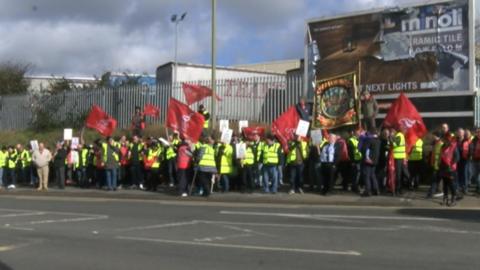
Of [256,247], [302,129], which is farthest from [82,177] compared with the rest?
[256,247]

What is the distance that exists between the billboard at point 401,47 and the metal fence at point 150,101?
2.09m

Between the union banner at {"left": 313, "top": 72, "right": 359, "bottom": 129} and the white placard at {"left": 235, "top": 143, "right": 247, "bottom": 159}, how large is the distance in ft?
13.5

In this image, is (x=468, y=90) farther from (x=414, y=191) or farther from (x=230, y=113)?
(x=230, y=113)

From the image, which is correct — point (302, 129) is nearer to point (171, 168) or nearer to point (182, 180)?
point (182, 180)

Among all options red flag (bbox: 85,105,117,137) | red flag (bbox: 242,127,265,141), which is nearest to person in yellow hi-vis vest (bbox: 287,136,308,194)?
red flag (bbox: 242,127,265,141)

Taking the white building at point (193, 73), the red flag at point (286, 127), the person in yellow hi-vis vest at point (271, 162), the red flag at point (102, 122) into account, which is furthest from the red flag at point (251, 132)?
the white building at point (193, 73)

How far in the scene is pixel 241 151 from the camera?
2280 cm

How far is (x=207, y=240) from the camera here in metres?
12.6

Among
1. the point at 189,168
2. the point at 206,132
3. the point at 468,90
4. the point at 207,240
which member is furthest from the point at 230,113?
the point at 207,240

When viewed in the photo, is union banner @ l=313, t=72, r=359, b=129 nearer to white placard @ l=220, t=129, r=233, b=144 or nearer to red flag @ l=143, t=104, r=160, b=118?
white placard @ l=220, t=129, r=233, b=144

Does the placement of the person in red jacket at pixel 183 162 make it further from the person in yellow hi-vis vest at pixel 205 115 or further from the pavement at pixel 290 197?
the person in yellow hi-vis vest at pixel 205 115

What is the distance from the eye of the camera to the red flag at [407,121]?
67.8 ft

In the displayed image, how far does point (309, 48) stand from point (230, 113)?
17.0 ft

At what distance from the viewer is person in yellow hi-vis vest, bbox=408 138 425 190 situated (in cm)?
2062
